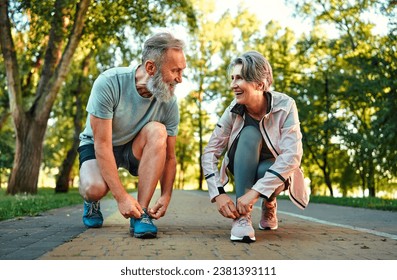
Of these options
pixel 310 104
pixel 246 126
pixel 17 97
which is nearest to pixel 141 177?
pixel 246 126

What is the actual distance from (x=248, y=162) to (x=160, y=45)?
113 cm

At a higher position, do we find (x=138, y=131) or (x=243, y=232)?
(x=138, y=131)

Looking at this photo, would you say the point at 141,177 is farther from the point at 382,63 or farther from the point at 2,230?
the point at 382,63

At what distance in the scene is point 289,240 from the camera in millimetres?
4027

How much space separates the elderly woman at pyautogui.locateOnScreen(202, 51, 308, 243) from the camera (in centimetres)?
400


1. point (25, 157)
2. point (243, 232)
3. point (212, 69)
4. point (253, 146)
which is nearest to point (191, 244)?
point (243, 232)

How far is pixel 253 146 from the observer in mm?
4254

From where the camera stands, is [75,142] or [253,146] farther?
[75,142]

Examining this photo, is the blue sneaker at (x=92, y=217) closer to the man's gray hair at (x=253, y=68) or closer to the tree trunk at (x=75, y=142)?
the man's gray hair at (x=253, y=68)

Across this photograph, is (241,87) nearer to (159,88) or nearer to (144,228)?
(159,88)

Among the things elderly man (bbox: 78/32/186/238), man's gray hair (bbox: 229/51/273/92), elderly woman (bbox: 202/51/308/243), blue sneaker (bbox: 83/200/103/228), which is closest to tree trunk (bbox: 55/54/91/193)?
blue sneaker (bbox: 83/200/103/228)

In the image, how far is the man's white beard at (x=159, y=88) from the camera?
4109mm

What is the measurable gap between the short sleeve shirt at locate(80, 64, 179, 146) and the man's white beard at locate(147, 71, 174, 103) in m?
0.20

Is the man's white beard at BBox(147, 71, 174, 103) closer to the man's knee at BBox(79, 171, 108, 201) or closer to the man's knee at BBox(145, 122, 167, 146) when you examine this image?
the man's knee at BBox(145, 122, 167, 146)
